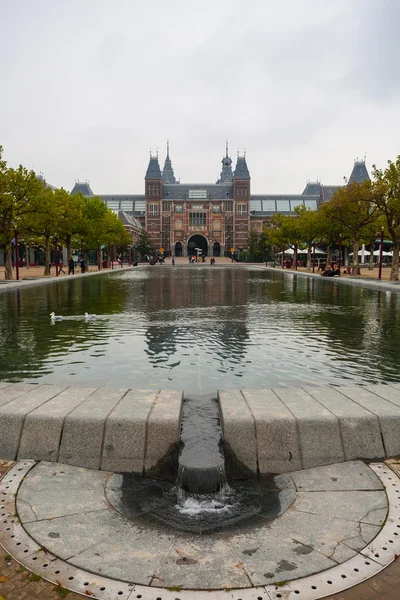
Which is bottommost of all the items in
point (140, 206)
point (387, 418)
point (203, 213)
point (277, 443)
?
point (277, 443)

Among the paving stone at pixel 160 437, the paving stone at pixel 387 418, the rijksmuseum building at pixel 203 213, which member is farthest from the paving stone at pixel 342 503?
the rijksmuseum building at pixel 203 213

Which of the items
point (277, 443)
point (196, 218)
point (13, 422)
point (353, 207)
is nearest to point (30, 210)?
point (353, 207)

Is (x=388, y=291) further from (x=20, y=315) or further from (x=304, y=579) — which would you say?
(x=304, y=579)

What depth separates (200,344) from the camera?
9.60 m

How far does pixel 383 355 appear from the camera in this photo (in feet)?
28.3

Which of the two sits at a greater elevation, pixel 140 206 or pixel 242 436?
pixel 140 206

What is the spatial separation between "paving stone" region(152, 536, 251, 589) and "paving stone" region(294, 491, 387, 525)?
2.74 feet

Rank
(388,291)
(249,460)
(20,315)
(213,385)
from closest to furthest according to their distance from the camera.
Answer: (249,460), (213,385), (20,315), (388,291)

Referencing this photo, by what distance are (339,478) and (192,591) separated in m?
1.95

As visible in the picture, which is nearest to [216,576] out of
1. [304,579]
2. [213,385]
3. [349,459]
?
[304,579]

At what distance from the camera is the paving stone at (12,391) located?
530 centimetres

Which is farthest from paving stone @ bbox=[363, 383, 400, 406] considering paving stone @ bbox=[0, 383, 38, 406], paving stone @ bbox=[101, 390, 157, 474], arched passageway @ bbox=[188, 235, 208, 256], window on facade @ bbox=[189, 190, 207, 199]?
window on facade @ bbox=[189, 190, 207, 199]

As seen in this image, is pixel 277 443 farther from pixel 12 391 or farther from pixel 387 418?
pixel 12 391

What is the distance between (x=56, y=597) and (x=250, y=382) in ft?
15.0
